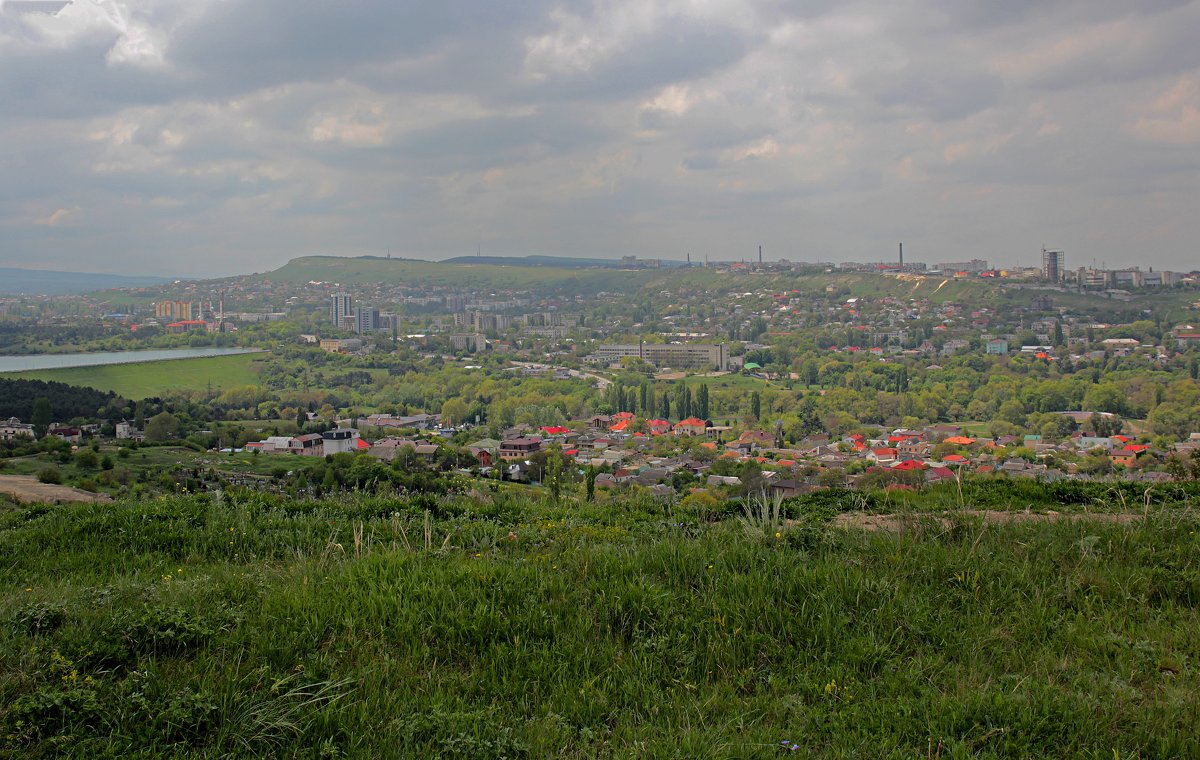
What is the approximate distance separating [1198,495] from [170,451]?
20276 mm

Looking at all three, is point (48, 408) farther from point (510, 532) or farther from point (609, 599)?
point (609, 599)

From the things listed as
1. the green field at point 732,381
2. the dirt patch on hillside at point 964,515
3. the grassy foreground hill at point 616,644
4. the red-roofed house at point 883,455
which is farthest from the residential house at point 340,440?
the green field at point 732,381

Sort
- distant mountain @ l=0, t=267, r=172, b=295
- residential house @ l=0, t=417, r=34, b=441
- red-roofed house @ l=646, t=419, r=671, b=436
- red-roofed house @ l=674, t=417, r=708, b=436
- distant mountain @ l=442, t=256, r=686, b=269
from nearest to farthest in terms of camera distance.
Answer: residential house @ l=0, t=417, r=34, b=441
red-roofed house @ l=674, t=417, r=708, b=436
red-roofed house @ l=646, t=419, r=671, b=436
distant mountain @ l=0, t=267, r=172, b=295
distant mountain @ l=442, t=256, r=686, b=269

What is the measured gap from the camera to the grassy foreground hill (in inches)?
109

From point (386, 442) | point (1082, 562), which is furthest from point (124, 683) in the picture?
point (386, 442)

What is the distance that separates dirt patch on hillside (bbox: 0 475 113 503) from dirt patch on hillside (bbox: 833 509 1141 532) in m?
7.29

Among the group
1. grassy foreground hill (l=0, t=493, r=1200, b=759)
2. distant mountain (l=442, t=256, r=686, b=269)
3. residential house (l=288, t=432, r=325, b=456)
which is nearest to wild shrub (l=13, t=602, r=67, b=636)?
grassy foreground hill (l=0, t=493, r=1200, b=759)

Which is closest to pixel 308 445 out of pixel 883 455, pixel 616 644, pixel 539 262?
pixel 883 455

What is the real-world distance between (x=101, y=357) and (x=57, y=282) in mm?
60351

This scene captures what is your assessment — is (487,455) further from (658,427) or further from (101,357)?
(101,357)

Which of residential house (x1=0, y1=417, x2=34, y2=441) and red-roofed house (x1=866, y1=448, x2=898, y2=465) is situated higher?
residential house (x1=0, y1=417, x2=34, y2=441)

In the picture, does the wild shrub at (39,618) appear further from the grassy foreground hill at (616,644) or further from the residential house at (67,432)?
the residential house at (67,432)

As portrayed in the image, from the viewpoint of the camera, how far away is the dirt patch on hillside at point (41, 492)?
802cm

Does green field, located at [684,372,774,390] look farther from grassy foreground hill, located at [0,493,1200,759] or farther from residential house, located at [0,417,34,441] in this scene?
grassy foreground hill, located at [0,493,1200,759]
